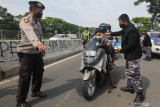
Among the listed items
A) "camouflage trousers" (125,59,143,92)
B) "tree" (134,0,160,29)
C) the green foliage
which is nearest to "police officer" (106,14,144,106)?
"camouflage trousers" (125,59,143,92)

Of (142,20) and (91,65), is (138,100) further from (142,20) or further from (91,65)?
(142,20)

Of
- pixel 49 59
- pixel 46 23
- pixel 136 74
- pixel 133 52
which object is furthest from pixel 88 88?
pixel 46 23

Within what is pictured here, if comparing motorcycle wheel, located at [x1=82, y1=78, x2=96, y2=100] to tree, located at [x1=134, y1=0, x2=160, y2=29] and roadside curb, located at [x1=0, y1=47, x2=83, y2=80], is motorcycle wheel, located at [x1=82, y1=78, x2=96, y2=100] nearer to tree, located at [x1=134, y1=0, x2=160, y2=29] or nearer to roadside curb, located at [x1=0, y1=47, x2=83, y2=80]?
roadside curb, located at [x1=0, y1=47, x2=83, y2=80]

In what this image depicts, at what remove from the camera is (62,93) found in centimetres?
338

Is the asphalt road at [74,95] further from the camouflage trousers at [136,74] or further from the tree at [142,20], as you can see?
the tree at [142,20]

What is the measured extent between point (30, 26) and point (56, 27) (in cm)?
8577

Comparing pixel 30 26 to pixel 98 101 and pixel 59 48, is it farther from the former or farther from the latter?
pixel 59 48

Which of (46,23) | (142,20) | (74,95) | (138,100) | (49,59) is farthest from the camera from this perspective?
(46,23)

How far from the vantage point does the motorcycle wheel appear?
2.83m

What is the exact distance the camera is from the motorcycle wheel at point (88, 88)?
9.29ft

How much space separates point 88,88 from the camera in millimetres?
2951

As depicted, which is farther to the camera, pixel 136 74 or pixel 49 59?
pixel 49 59

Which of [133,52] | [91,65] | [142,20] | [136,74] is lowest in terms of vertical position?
[136,74]

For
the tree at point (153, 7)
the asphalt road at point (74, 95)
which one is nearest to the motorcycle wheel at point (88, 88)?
the asphalt road at point (74, 95)
